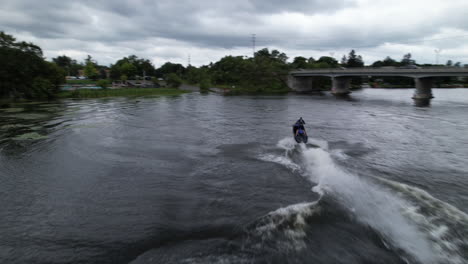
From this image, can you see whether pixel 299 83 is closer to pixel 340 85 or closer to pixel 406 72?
pixel 340 85

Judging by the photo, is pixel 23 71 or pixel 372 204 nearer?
pixel 372 204

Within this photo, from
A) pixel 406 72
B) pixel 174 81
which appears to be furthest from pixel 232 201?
pixel 174 81

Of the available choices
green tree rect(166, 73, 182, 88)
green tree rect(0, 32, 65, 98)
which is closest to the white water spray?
green tree rect(0, 32, 65, 98)

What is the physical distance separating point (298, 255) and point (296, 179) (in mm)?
6375


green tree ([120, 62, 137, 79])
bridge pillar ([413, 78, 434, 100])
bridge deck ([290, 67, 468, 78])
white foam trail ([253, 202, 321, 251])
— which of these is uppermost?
green tree ([120, 62, 137, 79])

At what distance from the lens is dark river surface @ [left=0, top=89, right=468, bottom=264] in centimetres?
872

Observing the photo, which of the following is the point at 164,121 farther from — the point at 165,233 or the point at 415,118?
the point at 415,118

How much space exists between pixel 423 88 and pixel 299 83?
43.8 metres

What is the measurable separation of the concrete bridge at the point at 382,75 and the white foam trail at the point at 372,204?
58.5 m

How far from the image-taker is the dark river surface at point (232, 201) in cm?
872

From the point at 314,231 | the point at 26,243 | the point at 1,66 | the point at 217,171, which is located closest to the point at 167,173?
the point at 217,171

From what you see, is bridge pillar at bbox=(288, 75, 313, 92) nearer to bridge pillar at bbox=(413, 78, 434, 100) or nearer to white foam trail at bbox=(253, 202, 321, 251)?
bridge pillar at bbox=(413, 78, 434, 100)

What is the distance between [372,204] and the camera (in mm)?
11648

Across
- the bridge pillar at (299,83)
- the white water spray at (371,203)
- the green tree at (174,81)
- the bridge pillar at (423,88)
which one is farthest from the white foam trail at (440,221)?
the green tree at (174,81)
